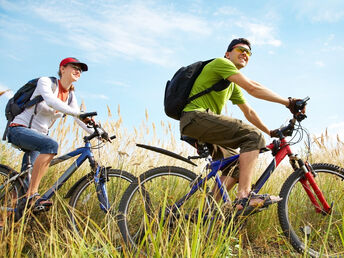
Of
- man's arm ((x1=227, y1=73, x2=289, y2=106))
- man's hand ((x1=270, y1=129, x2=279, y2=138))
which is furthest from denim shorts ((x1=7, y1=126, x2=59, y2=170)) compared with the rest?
man's hand ((x1=270, y1=129, x2=279, y2=138))

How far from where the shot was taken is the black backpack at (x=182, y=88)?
3.47 meters

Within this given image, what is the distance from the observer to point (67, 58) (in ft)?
13.5

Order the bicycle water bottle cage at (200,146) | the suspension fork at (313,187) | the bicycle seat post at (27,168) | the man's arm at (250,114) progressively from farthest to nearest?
the man's arm at (250,114), the bicycle seat post at (27,168), the suspension fork at (313,187), the bicycle water bottle cage at (200,146)

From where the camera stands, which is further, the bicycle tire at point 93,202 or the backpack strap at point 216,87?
the bicycle tire at point 93,202

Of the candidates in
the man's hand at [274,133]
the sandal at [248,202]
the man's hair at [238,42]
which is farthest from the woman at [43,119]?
the man's hand at [274,133]

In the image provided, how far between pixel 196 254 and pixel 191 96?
1.79 metres

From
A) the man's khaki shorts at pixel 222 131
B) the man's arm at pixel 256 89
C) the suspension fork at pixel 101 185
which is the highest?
the man's arm at pixel 256 89

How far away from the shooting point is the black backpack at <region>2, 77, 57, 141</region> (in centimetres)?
389

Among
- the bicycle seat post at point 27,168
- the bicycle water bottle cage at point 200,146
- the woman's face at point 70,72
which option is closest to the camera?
the bicycle water bottle cage at point 200,146

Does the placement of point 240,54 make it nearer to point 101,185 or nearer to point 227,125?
point 227,125

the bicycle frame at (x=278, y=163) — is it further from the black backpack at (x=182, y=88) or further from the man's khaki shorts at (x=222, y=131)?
the black backpack at (x=182, y=88)

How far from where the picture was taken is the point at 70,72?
4.04 metres

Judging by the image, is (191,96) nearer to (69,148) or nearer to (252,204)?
(252,204)

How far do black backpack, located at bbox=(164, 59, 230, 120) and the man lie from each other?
0.05 m
